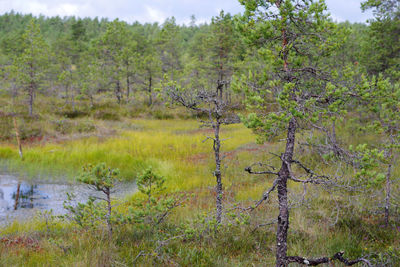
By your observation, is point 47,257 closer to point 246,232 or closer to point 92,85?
point 246,232

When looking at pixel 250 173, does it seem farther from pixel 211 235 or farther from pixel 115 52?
pixel 115 52

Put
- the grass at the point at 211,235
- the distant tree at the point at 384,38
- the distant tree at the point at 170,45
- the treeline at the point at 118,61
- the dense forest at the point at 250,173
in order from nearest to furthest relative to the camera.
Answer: the dense forest at the point at 250,173 < the grass at the point at 211,235 < the distant tree at the point at 384,38 < the treeline at the point at 118,61 < the distant tree at the point at 170,45

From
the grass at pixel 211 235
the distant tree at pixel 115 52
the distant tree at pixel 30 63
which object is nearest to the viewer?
the grass at pixel 211 235

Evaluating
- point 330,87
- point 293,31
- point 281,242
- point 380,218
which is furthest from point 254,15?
point 380,218

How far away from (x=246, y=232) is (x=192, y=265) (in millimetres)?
1731

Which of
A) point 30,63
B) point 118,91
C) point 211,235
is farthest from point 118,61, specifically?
point 211,235

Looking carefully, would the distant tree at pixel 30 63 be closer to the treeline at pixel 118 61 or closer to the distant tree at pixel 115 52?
the treeline at pixel 118 61

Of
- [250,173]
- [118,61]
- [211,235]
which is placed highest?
[118,61]

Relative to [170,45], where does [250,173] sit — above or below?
below

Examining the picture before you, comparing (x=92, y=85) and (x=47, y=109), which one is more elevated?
(x=92, y=85)

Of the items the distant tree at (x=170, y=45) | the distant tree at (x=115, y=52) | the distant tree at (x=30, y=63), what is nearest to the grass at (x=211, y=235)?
the distant tree at (x=30, y=63)

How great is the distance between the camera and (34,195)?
994cm

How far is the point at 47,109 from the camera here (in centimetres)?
2620

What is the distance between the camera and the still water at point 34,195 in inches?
331
